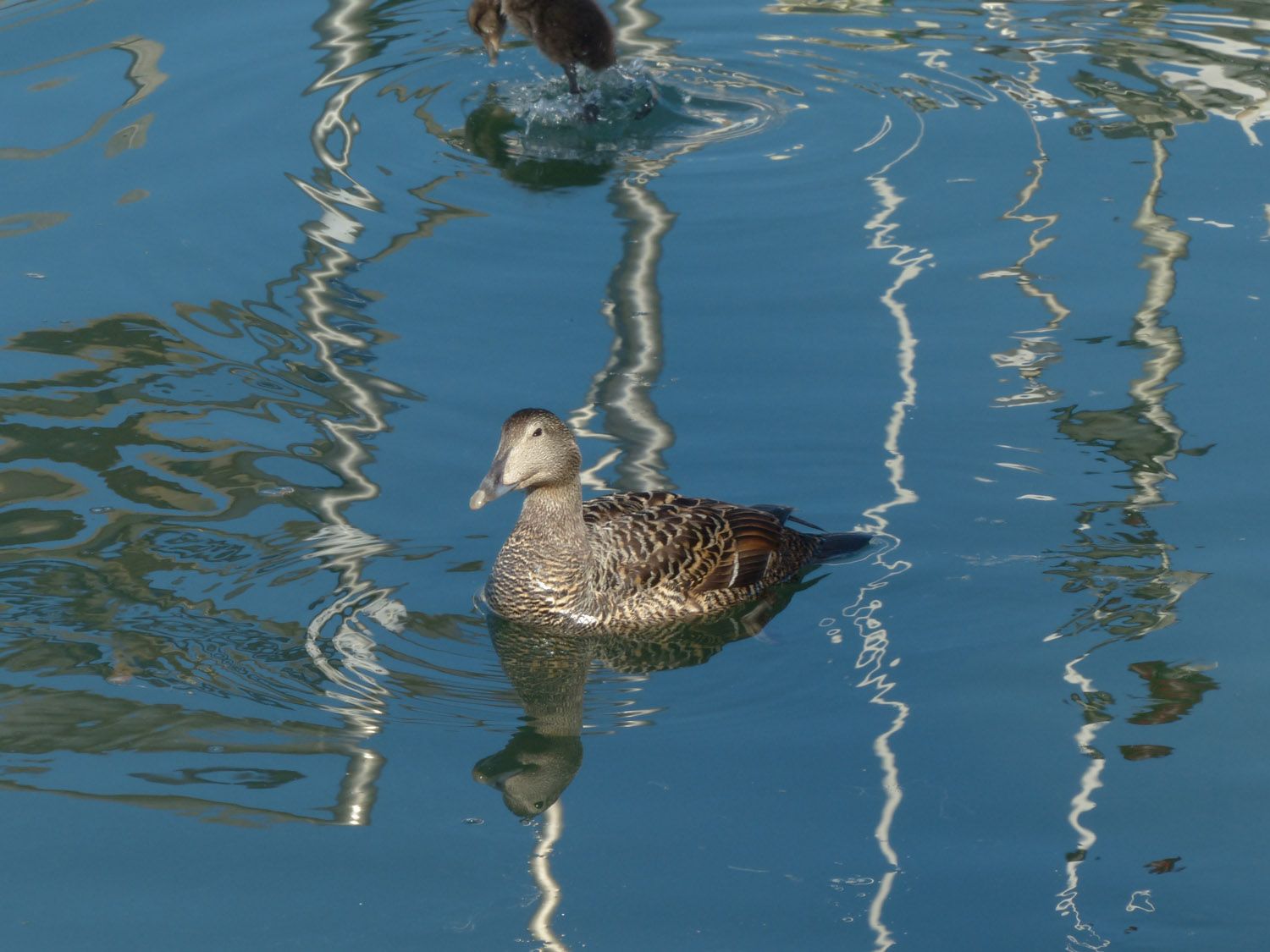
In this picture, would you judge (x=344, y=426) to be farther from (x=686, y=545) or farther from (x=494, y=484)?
(x=686, y=545)

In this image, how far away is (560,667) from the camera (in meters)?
5.93

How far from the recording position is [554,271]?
837 centimetres

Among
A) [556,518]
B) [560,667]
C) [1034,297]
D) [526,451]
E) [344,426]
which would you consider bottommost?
[560,667]

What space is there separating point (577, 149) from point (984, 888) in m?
6.03

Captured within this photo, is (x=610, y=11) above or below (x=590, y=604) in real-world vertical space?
above

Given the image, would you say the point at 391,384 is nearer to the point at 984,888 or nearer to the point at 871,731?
the point at 871,731

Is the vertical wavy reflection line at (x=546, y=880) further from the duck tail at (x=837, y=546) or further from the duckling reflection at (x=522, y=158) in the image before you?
the duckling reflection at (x=522, y=158)

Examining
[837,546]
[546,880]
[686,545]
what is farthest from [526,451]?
[546,880]

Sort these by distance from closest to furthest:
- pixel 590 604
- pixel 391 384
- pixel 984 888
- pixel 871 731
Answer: pixel 984 888 → pixel 871 731 → pixel 590 604 → pixel 391 384

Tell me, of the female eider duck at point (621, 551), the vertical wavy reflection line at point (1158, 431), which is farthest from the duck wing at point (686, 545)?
the vertical wavy reflection line at point (1158, 431)

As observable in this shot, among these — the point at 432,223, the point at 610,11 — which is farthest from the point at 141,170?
the point at 610,11

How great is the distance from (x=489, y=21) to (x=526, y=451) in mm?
5101

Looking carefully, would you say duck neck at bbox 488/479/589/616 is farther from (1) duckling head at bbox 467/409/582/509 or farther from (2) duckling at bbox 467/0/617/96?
(2) duckling at bbox 467/0/617/96

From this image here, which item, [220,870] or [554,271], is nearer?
[220,870]
